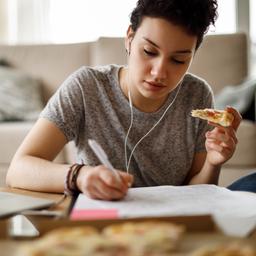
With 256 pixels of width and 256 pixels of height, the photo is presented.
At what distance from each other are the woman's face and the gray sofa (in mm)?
1582

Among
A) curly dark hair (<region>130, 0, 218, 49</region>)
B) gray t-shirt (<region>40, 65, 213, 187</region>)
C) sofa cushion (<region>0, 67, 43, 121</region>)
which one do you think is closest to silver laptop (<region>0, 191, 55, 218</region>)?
gray t-shirt (<region>40, 65, 213, 187</region>)

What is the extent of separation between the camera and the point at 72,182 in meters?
0.93

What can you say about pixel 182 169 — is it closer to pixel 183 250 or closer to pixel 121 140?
pixel 121 140

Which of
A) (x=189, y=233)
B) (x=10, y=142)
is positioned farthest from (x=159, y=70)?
(x=10, y=142)

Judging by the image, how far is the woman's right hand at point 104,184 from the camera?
83cm

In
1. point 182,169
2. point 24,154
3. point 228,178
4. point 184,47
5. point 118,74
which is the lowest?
point 228,178

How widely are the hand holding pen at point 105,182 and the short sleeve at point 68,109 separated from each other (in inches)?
14.4

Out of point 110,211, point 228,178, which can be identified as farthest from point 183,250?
point 228,178

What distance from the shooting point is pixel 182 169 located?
1292 mm

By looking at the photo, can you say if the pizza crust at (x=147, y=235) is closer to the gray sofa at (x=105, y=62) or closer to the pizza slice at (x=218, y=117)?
the pizza slice at (x=218, y=117)

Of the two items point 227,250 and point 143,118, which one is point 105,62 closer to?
point 143,118

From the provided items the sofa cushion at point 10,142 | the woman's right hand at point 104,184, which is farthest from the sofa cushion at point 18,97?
the woman's right hand at point 104,184

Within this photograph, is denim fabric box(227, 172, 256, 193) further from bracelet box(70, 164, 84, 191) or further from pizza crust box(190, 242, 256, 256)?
pizza crust box(190, 242, 256, 256)

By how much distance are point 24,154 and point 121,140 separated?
270 mm
